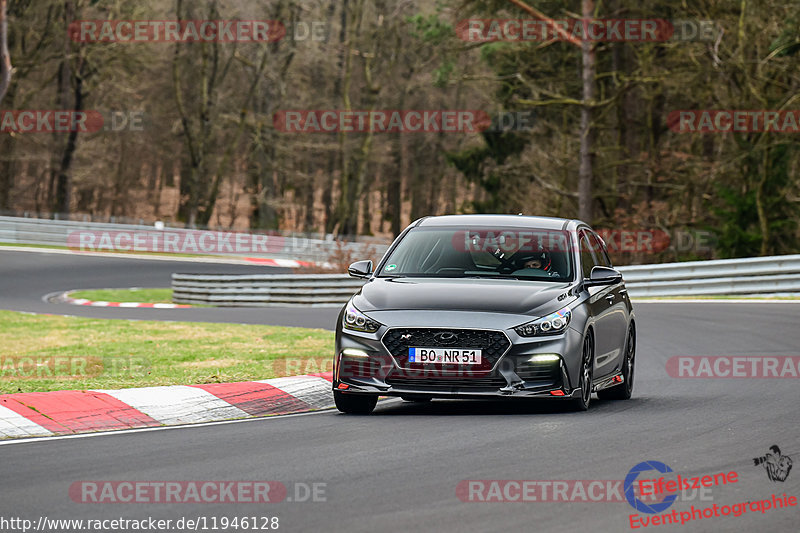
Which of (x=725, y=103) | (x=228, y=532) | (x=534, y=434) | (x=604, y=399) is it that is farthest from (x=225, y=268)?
(x=228, y=532)

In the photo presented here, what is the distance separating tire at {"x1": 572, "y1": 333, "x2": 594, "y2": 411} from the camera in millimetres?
9969

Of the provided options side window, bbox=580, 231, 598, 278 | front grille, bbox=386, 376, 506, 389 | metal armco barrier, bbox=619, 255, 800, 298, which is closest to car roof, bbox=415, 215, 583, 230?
side window, bbox=580, 231, 598, 278

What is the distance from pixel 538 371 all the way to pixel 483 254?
6.01 ft

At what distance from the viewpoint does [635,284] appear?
2728 centimetres

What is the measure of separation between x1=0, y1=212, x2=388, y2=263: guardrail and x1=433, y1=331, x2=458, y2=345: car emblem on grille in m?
34.6

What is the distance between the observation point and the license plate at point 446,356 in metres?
9.46

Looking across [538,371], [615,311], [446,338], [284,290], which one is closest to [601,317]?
[615,311]

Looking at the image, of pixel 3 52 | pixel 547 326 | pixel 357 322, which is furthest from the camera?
pixel 3 52

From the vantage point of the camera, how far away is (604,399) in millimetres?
11648

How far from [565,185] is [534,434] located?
34.1 metres

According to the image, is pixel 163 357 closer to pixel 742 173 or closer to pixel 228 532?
pixel 228 532

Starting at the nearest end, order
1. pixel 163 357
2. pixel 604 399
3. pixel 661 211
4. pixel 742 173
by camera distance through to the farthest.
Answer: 1. pixel 604 399
2. pixel 163 357
3. pixel 742 173
4. pixel 661 211

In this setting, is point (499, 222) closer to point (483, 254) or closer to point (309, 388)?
point (483, 254)

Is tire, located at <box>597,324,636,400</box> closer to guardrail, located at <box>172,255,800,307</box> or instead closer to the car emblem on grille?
the car emblem on grille
